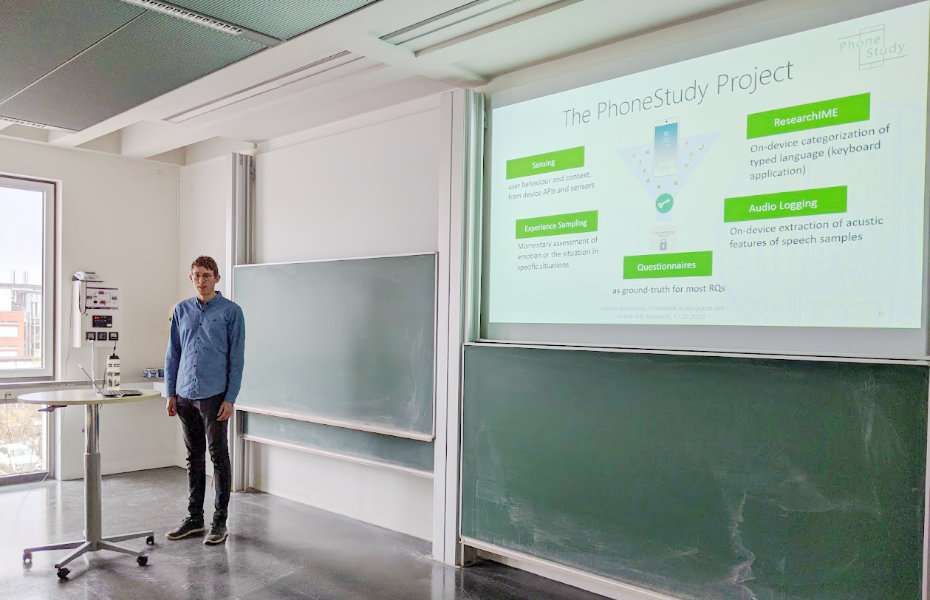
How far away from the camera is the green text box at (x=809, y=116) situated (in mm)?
2580

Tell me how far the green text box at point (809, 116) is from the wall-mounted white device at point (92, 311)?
5.21m

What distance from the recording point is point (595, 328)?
336 cm

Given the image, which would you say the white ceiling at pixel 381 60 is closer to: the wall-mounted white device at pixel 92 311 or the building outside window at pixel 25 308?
the building outside window at pixel 25 308

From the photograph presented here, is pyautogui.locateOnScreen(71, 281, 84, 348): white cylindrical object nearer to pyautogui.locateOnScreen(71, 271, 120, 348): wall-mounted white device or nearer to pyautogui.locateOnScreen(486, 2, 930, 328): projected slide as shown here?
pyautogui.locateOnScreen(71, 271, 120, 348): wall-mounted white device

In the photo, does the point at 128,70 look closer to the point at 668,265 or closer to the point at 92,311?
the point at 92,311

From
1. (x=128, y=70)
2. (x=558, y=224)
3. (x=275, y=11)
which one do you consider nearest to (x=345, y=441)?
(x=558, y=224)

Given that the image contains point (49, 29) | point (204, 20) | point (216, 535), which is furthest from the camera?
point (216, 535)

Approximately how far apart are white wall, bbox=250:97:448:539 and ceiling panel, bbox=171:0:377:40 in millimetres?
1057

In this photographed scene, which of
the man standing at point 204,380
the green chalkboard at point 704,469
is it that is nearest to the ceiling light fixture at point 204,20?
the man standing at point 204,380

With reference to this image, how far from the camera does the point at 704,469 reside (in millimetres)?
2865

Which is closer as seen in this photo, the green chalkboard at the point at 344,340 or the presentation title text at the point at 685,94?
the presentation title text at the point at 685,94

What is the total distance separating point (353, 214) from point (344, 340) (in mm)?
884

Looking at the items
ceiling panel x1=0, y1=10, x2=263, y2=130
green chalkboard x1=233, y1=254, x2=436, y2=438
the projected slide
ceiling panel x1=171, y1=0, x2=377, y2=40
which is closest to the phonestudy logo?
the projected slide

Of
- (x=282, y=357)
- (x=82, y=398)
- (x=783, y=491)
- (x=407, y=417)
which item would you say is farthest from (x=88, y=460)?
(x=783, y=491)
